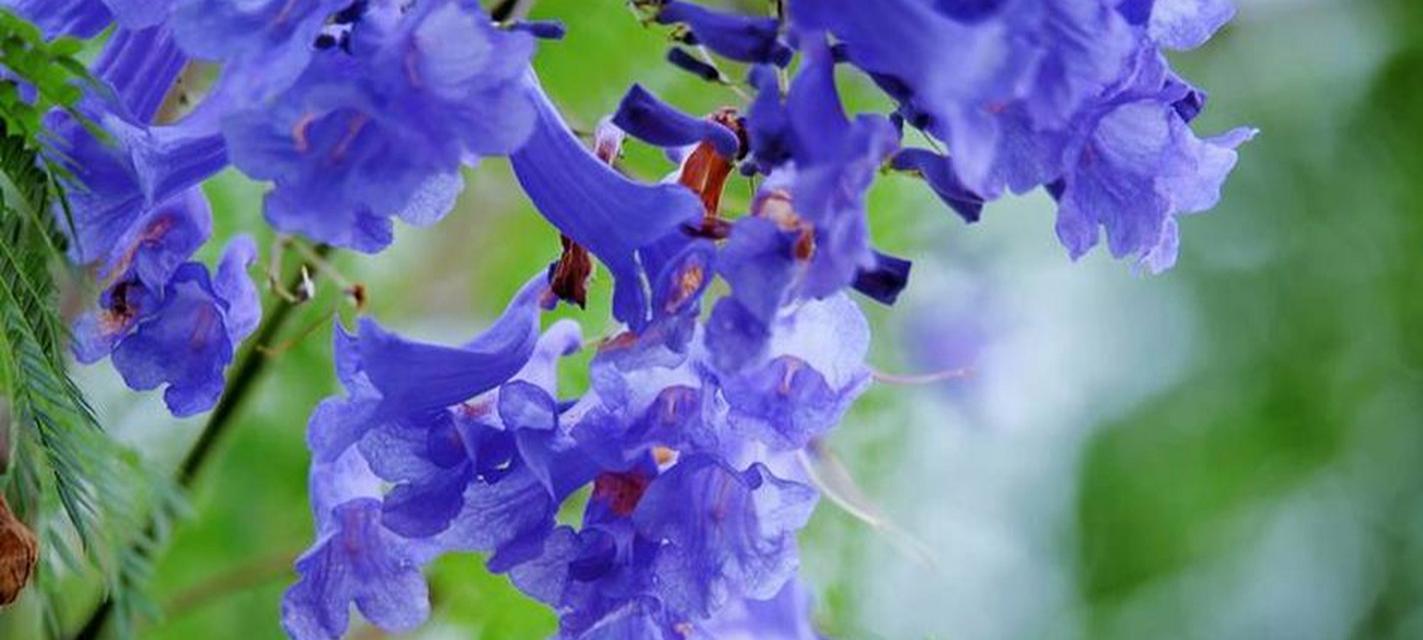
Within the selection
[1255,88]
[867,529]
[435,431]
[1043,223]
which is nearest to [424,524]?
[435,431]

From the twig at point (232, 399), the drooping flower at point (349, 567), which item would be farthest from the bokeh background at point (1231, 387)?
the drooping flower at point (349, 567)

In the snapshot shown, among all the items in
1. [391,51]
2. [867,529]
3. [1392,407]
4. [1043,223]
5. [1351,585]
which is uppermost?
[391,51]

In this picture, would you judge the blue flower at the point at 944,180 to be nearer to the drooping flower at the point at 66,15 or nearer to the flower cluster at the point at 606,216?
the flower cluster at the point at 606,216

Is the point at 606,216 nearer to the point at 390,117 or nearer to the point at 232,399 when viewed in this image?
the point at 390,117

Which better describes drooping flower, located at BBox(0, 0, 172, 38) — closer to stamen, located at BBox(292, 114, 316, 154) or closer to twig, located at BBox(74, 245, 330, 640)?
stamen, located at BBox(292, 114, 316, 154)

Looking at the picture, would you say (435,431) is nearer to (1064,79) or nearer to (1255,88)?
(1064,79)

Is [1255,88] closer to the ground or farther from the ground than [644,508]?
closer to the ground

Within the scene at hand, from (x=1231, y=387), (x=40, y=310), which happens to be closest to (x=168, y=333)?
(x=40, y=310)

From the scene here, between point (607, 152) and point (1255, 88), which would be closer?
point (607, 152)
